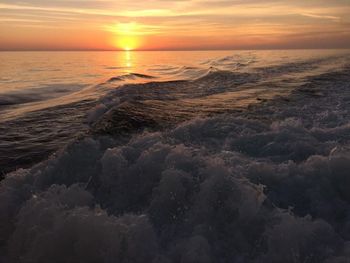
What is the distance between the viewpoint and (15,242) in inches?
190

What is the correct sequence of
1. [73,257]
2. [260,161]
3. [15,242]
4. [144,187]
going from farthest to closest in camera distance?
1. [260,161]
2. [144,187]
3. [15,242]
4. [73,257]

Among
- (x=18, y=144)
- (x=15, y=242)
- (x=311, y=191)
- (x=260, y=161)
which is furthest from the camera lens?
(x=18, y=144)

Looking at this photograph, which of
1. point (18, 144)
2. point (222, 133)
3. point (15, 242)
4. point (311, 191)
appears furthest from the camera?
point (18, 144)

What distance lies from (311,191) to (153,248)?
2.64 m

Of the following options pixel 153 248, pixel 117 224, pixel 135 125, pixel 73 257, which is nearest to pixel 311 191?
pixel 153 248

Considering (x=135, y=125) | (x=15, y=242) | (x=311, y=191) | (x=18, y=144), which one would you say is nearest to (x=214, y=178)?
(x=311, y=191)

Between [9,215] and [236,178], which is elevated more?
[236,178]

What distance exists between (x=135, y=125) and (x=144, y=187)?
4104 millimetres

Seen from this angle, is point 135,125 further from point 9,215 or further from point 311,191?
point 311,191

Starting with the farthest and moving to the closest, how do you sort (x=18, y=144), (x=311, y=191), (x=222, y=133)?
1. (x=18, y=144)
2. (x=222, y=133)
3. (x=311, y=191)

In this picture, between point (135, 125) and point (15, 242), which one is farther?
point (135, 125)

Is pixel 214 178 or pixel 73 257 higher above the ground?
pixel 214 178

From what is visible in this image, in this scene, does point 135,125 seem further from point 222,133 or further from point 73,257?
point 73,257

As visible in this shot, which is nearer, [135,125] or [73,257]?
[73,257]
